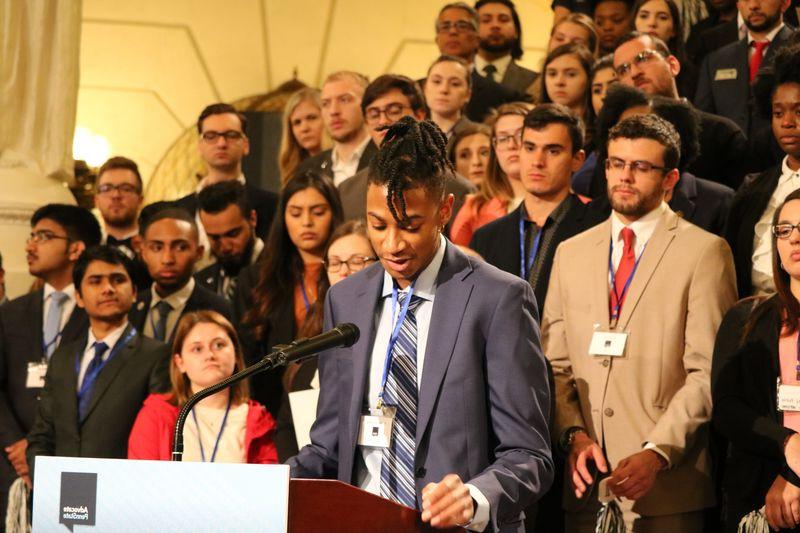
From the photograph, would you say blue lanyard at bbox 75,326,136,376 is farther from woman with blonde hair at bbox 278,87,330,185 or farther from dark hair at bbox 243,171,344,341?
woman with blonde hair at bbox 278,87,330,185

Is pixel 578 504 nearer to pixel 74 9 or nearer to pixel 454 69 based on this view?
pixel 454 69

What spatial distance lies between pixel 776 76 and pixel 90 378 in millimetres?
3078

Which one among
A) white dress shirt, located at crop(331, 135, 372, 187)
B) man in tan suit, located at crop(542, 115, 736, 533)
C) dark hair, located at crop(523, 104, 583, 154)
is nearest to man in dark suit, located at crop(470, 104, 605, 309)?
dark hair, located at crop(523, 104, 583, 154)

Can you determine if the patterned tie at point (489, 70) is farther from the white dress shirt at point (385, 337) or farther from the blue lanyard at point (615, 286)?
the white dress shirt at point (385, 337)

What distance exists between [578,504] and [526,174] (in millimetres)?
1375

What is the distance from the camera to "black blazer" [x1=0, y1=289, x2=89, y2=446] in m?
5.09

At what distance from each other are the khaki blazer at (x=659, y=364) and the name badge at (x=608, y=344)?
3cm

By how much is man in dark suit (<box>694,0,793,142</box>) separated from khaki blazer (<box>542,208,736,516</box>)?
94.5 inches

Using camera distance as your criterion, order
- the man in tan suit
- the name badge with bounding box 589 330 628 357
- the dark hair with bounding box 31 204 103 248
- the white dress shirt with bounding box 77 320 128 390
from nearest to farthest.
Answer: the man in tan suit
the name badge with bounding box 589 330 628 357
the white dress shirt with bounding box 77 320 128 390
the dark hair with bounding box 31 204 103 248

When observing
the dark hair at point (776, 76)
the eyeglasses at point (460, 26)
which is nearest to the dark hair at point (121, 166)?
the eyeglasses at point (460, 26)

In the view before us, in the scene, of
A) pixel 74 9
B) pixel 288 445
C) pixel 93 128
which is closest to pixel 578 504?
pixel 288 445

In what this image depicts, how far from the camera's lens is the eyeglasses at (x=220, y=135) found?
6.47 metres

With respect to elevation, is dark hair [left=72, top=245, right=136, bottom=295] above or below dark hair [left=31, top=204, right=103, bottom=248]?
below

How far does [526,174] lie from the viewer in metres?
4.46
